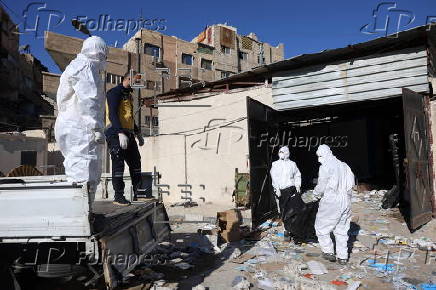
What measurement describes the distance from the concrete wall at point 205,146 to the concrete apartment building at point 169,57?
9.90 metres

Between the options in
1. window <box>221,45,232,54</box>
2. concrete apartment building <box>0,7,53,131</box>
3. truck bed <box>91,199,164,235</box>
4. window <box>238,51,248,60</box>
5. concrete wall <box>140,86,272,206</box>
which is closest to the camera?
truck bed <box>91,199,164,235</box>

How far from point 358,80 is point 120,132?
6.87m

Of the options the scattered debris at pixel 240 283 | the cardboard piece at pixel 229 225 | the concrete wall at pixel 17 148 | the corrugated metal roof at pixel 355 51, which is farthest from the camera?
the concrete wall at pixel 17 148

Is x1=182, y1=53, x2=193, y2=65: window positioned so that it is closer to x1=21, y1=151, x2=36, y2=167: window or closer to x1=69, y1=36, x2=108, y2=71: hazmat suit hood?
x1=21, y1=151, x2=36, y2=167: window

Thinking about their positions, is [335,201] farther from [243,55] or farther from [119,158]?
[243,55]

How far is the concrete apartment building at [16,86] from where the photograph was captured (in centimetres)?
2902

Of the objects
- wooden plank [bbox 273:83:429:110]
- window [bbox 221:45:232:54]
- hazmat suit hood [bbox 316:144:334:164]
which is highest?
window [bbox 221:45:232:54]

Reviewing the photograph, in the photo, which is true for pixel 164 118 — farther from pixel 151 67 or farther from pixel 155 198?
pixel 151 67

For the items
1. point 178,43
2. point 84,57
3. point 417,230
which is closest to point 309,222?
point 417,230

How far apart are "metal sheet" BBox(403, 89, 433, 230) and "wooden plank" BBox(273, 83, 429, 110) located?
54cm

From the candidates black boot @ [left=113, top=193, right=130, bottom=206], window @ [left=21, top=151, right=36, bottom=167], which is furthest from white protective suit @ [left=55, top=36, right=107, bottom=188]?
window @ [left=21, top=151, right=36, bottom=167]

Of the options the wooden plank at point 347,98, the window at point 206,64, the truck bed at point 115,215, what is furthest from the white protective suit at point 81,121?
the window at point 206,64

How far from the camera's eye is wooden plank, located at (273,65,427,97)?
7.84 meters

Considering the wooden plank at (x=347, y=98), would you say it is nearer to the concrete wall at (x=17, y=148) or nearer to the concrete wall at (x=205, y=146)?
the concrete wall at (x=205, y=146)
